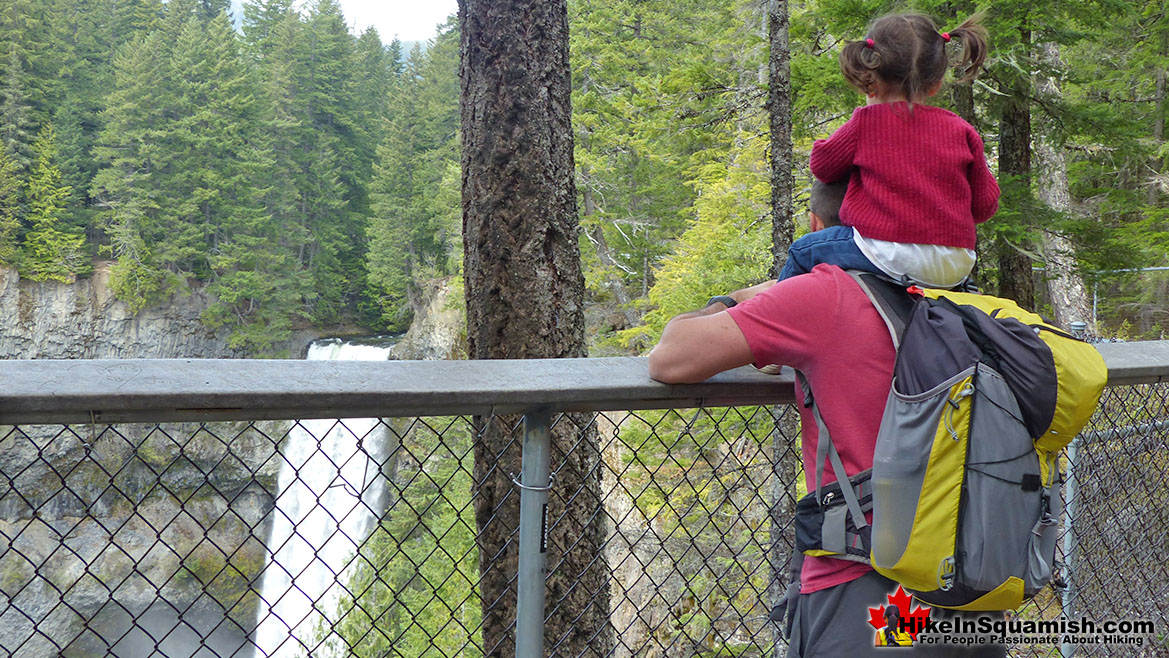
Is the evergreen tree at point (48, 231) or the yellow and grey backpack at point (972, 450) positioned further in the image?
the evergreen tree at point (48, 231)

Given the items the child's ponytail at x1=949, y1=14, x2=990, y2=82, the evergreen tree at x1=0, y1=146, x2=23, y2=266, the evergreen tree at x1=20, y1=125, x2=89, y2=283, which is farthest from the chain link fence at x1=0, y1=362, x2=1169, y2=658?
the evergreen tree at x1=0, y1=146, x2=23, y2=266

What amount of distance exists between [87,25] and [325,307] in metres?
18.4

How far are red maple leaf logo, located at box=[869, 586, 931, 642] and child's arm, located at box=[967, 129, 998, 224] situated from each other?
856 mm

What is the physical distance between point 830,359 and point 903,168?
442mm

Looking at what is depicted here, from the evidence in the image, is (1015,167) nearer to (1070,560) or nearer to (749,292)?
(1070,560)

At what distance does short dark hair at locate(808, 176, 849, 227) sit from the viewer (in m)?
1.93

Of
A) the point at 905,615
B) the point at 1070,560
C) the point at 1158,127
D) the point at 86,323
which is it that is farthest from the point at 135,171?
the point at 905,615

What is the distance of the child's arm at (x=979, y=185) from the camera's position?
1.82m

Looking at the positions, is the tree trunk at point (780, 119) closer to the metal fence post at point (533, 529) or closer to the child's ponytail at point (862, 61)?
the child's ponytail at point (862, 61)

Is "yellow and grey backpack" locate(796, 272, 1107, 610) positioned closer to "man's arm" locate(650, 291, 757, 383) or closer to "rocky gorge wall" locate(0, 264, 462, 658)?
"man's arm" locate(650, 291, 757, 383)

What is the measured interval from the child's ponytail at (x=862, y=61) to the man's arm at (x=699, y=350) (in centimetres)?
63

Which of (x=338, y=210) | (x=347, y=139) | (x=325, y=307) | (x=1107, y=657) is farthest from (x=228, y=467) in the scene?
(x=1107, y=657)

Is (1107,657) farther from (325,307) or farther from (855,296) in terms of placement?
(325,307)

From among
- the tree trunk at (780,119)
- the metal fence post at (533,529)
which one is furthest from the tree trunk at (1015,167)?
the metal fence post at (533,529)
